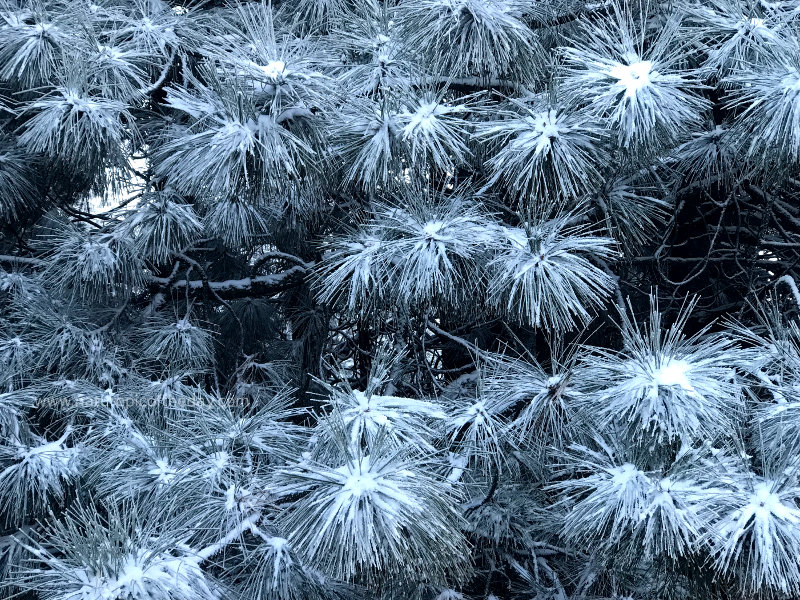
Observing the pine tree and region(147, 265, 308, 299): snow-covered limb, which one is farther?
region(147, 265, 308, 299): snow-covered limb

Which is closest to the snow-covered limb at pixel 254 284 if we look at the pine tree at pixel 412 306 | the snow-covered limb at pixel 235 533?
the pine tree at pixel 412 306

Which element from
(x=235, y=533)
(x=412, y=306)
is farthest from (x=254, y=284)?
(x=235, y=533)

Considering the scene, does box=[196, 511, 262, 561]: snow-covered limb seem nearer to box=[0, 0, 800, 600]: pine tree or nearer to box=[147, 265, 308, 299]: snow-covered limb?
box=[0, 0, 800, 600]: pine tree

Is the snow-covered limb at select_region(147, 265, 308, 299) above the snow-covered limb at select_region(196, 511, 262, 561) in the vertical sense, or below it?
above

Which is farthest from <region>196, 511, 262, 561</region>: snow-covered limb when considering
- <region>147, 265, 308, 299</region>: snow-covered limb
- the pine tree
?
<region>147, 265, 308, 299</region>: snow-covered limb

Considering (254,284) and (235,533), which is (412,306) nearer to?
(235,533)

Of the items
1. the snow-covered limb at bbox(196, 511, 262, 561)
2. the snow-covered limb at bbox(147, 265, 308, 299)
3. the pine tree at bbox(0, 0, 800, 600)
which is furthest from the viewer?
the snow-covered limb at bbox(147, 265, 308, 299)

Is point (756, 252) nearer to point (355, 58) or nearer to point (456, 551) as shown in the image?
point (355, 58)

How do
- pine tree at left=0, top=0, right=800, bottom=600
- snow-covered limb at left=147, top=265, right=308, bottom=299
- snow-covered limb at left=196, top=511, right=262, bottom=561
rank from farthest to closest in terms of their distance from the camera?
snow-covered limb at left=147, top=265, right=308, bottom=299
snow-covered limb at left=196, top=511, right=262, bottom=561
pine tree at left=0, top=0, right=800, bottom=600
